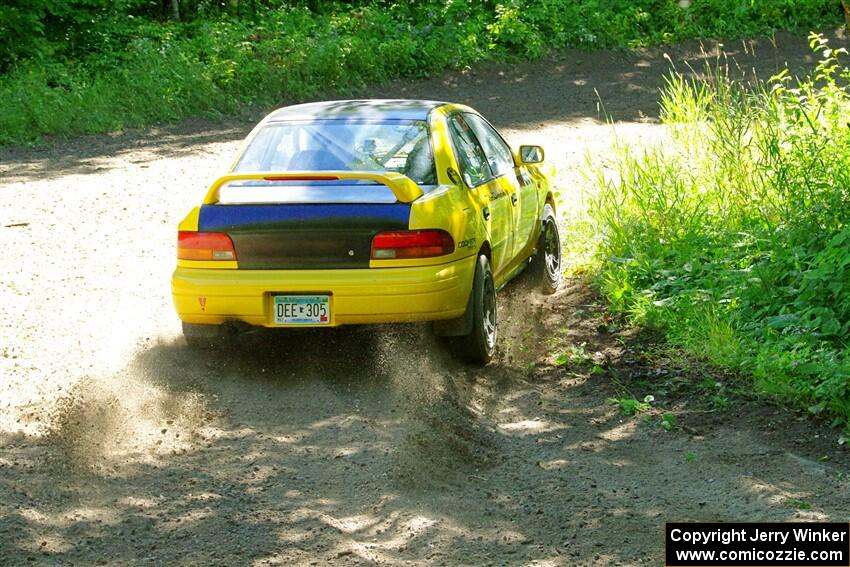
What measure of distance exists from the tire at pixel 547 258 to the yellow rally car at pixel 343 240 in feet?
5.96

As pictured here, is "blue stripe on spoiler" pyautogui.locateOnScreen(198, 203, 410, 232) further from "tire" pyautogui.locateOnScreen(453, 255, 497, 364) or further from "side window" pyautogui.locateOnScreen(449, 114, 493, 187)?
"side window" pyautogui.locateOnScreen(449, 114, 493, 187)

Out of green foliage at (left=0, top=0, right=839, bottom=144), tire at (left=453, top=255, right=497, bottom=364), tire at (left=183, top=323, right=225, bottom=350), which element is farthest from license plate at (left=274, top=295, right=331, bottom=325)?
green foliage at (left=0, top=0, right=839, bottom=144)

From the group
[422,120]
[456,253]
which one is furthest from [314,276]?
[422,120]

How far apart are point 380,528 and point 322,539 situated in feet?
0.90

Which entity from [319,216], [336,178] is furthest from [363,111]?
[319,216]

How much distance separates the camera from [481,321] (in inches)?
299

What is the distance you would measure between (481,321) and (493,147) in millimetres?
1911

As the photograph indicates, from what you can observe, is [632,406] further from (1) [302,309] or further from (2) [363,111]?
(2) [363,111]

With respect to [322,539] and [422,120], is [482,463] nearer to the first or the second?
[322,539]

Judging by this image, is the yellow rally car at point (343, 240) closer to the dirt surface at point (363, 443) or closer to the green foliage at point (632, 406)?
the dirt surface at point (363, 443)

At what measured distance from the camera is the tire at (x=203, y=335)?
758cm

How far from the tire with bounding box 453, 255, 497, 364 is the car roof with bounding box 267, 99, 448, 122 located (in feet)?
3.74

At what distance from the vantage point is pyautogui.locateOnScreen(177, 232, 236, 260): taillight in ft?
23.8

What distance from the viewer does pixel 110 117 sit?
18.7m
